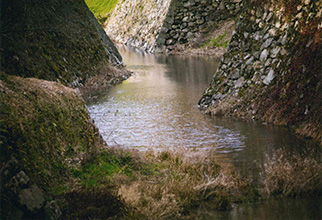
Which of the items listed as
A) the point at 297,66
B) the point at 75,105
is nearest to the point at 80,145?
the point at 75,105

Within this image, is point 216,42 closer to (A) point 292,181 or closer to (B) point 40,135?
(A) point 292,181

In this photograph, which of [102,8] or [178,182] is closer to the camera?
[178,182]

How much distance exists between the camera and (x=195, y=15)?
171ft

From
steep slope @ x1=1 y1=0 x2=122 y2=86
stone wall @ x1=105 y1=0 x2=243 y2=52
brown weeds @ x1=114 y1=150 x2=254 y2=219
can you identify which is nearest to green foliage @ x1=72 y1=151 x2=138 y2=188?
brown weeds @ x1=114 y1=150 x2=254 y2=219

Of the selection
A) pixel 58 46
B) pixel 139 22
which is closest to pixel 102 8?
pixel 139 22

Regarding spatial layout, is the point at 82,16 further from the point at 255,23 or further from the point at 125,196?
the point at 125,196

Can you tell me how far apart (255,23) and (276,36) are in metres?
1.76

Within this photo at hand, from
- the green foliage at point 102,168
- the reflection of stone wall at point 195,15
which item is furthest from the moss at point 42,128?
the reflection of stone wall at point 195,15

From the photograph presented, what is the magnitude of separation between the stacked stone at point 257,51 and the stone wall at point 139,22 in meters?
36.7

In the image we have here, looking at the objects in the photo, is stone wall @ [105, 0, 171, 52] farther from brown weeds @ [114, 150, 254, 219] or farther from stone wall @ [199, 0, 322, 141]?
brown weeds @ [114, 150, 254, 219]

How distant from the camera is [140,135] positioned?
1545 centimetres

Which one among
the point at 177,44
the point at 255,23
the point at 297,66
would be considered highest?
the point at 255,23

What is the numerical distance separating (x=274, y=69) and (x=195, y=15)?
36.9 m

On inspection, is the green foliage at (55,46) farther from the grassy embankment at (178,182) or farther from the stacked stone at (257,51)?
the grassy embankment at (178,182)
